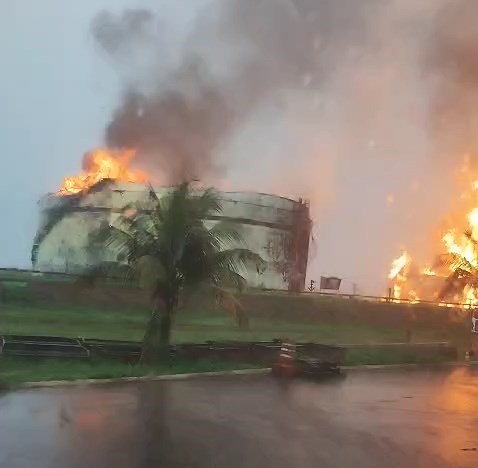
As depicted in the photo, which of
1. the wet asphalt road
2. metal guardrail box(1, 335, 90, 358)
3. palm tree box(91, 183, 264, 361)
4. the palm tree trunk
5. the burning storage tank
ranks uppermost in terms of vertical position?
the burning storage tank

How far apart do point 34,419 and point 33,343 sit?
5.72 metres

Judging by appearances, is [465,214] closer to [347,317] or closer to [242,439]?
[347,317]

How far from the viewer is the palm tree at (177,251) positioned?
15.1 meters

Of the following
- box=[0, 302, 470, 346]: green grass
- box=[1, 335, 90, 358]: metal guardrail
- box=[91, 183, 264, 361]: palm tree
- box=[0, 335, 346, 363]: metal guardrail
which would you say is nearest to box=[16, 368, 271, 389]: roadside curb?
box=[0, 335, 346, 363]: metal guardrail

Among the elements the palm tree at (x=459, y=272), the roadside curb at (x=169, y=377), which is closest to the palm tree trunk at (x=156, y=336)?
the roadside curb at (x=169, y=377)

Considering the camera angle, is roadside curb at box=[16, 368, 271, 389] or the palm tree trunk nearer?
roadside curb at box=[16, 368, 271, 389]

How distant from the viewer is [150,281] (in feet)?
47.5

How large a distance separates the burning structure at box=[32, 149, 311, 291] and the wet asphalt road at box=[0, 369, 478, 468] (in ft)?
29.7

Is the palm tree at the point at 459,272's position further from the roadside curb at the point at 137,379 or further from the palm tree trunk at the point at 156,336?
the palm tree trunk at the point at 156,336

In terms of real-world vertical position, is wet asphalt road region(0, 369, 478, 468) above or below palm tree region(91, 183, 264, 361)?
below

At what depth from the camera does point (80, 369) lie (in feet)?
44.5

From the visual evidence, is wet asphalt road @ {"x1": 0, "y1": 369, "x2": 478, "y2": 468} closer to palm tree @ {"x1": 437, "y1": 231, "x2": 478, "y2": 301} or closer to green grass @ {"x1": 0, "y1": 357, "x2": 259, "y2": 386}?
green grass @ {"x1": 0, "y1": 357, "x2": 259, "y2": 386}

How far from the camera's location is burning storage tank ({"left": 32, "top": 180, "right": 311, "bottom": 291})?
2684cm

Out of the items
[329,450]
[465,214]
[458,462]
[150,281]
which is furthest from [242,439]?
[465,214]
